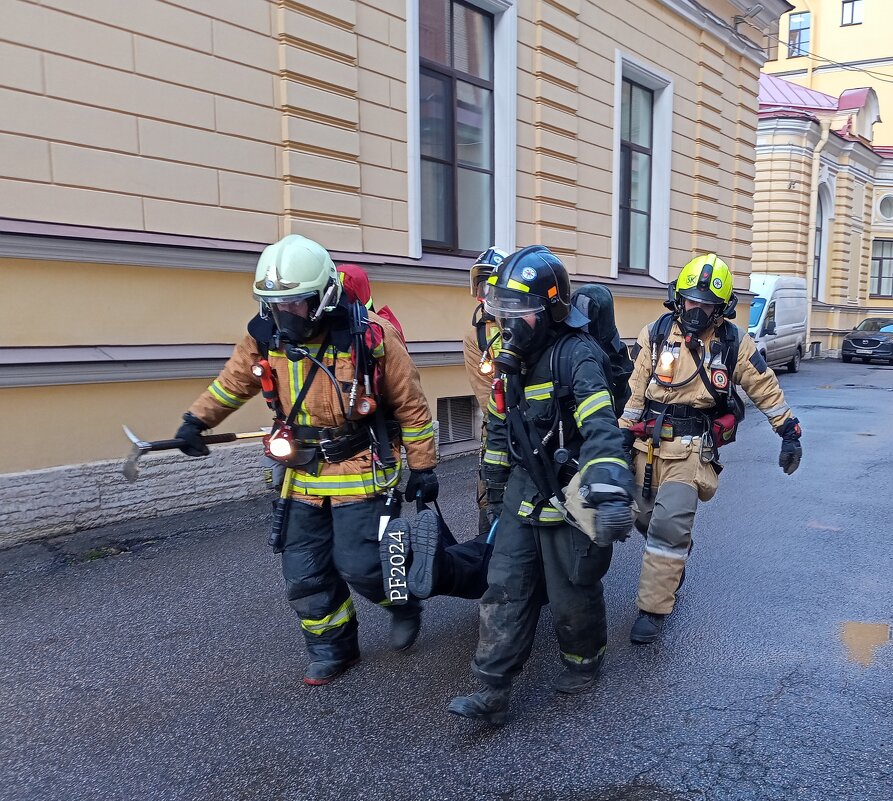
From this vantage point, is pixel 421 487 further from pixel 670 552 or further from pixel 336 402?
pixel 670 552

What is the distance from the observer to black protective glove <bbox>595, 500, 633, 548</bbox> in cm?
267

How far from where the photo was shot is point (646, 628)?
382cm

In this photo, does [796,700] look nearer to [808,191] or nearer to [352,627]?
[352,627]

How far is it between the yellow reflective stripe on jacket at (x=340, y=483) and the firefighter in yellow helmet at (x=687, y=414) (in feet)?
4.82

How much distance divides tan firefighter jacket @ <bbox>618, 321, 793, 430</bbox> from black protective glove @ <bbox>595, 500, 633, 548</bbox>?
1.46 metres

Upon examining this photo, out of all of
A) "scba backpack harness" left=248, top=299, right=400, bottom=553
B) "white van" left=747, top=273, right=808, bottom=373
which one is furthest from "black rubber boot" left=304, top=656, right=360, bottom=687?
"white van" left=747, top=273, right=808, bottom=373

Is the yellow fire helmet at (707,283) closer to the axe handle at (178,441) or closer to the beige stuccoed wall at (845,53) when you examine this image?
the axe handle at (178,441)

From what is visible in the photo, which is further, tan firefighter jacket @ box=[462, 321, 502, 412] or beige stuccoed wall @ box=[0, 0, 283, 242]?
beige stuccoed wall @ box=[0, 0, 283, 242]

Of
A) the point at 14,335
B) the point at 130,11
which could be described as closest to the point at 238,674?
the point at 14,335

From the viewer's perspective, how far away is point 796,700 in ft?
10.7

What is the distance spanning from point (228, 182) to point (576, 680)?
4.73 metres

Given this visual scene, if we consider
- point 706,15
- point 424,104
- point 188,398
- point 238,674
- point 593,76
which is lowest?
point 238,674

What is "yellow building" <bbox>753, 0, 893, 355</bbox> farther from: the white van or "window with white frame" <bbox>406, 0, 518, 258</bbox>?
"window with white frame" <bbox>406, 0, 518, 258</bbox>

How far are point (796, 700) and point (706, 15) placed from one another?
38.7ft
